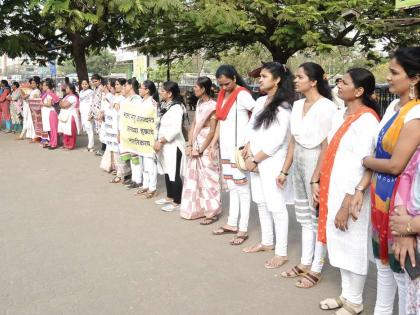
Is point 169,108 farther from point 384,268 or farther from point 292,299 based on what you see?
point 384,268

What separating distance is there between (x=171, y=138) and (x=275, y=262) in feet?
7.46

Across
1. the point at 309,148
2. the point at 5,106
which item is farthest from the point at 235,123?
the point at 5,106

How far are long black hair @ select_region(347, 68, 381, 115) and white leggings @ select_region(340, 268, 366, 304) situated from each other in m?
1.06

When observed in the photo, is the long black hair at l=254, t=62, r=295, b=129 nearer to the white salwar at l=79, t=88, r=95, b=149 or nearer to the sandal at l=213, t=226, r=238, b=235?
the sandal at l=213, t=226, r=238, b=235

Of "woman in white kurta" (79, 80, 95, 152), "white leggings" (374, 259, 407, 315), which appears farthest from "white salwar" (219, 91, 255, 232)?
"woman in white kurta" (79, 80, 95, 152)

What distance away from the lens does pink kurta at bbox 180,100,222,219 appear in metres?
5.18

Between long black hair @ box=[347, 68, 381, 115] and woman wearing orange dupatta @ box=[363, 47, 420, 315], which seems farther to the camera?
long black hair @ box=[347, 68, 381, 115]

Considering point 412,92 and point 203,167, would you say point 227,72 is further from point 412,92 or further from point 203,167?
point 412,92

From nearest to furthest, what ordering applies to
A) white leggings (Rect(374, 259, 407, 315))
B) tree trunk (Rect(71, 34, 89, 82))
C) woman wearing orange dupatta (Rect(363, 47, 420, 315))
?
woman wearing orange dupatta (Rect(363, 47, 420, 315)), white leggings (Rect(374, 259, 407, 315)), tree trunk (Rect(71, 34, 89, 82))

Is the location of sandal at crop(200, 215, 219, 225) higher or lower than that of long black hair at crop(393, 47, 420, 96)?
lower

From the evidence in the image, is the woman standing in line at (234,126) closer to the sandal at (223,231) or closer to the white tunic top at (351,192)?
the sandal at (223,231)

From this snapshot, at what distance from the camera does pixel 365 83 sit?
2.90 metres

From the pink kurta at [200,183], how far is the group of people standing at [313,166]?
0.01 meters

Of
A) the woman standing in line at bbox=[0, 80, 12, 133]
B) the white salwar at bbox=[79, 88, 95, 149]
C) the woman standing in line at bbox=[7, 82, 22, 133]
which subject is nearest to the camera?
the white salwar at bbox=[79, 88, 95, 149]
